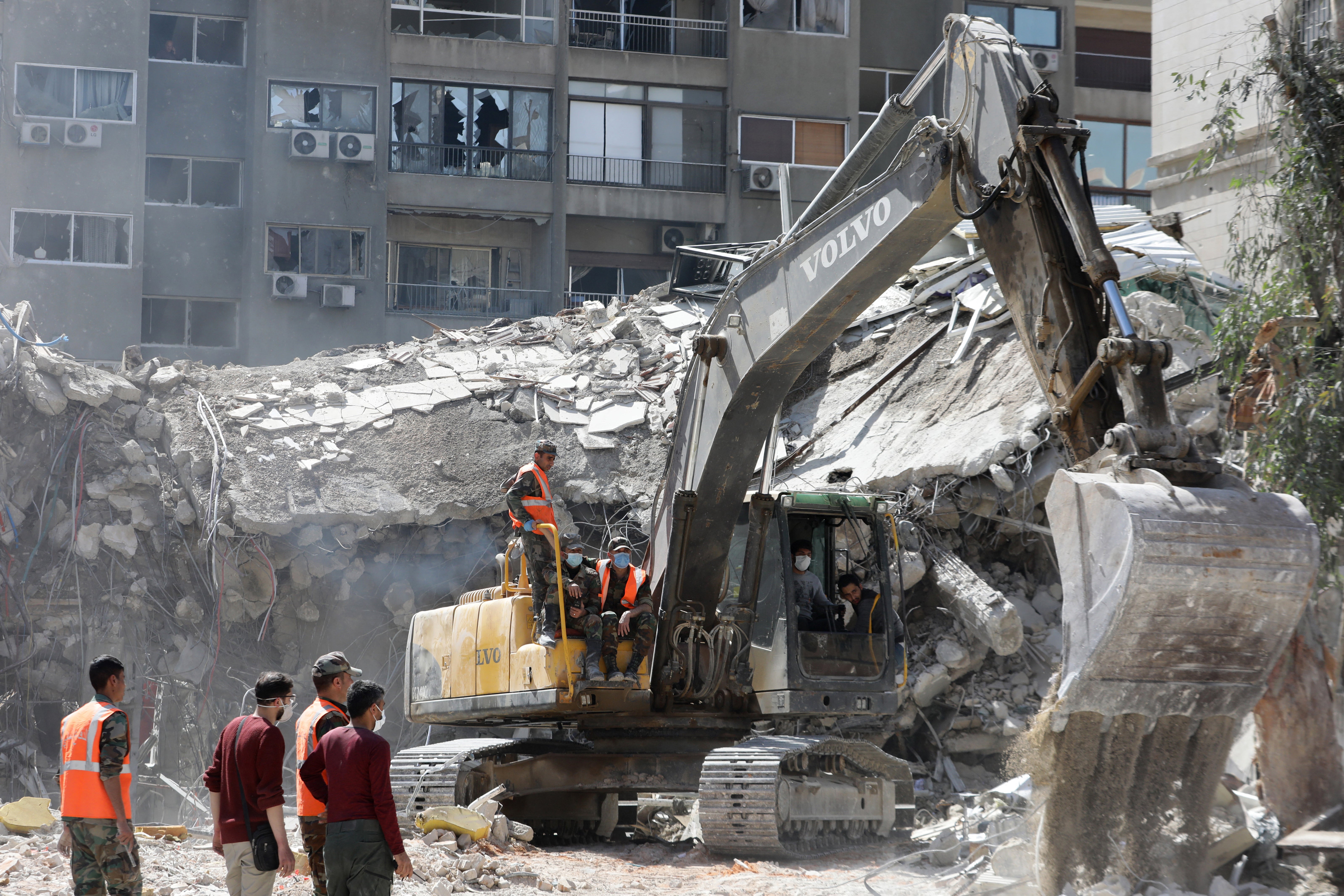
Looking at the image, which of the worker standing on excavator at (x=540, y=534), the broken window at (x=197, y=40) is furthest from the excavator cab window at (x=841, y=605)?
the broken window at (x=197, y=40)

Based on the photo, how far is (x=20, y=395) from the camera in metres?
16.8

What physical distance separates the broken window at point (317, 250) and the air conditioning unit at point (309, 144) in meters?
1.44

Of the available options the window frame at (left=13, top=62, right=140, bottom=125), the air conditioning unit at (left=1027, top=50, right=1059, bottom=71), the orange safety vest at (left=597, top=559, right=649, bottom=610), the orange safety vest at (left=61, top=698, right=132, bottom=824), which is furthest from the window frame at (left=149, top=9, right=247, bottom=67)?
the orange safety vest at (left=61, top=698, right=132, bottom=824)

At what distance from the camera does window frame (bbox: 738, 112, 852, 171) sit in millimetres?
30406

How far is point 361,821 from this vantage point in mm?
5598

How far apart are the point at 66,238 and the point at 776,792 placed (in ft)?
78.4

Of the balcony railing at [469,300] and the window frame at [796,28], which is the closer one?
the balcony railing at [469,300]

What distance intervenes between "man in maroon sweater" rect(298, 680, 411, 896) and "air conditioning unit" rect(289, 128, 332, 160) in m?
24.7

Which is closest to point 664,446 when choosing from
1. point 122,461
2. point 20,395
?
point 122,461

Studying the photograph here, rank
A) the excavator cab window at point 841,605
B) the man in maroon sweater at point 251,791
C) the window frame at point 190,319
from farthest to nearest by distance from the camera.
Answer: the window frame at point 190,319 → the excavator cab window at point 841,605 → the man in maroon sweater at point 251,791

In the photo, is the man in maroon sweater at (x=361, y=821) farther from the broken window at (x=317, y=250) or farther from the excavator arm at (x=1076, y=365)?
the broken window at (x=317, y=250)

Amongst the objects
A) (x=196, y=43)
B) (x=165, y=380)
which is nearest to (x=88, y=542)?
(x=165, y=380)

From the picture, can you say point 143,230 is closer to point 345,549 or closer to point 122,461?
point 122,461

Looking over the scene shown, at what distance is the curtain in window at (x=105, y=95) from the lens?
28094 mm
